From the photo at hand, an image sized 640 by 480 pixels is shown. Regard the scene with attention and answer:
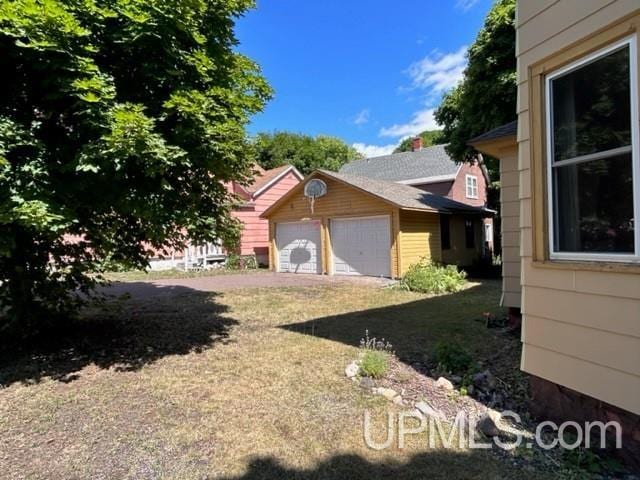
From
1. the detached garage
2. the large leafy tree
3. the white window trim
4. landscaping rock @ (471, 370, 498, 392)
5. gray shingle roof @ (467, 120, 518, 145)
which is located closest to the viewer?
the large leafy tree

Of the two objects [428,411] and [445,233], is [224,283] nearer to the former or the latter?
[445,233]

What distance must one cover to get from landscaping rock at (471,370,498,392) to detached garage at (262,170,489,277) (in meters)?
8.80

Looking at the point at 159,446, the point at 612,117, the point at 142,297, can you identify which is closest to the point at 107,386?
the point at 159,446

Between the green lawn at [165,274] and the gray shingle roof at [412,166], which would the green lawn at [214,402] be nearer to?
the green lawn at [165,274]

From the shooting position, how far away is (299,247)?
15.6 m

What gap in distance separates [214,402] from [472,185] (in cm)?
2430

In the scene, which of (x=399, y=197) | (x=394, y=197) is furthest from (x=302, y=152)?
(x=394, y=197)

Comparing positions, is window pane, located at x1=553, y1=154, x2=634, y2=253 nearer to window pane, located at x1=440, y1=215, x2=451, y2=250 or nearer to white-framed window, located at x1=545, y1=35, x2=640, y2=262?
white-framed window, located at x1=545, y1=35, x2=640, y2=262

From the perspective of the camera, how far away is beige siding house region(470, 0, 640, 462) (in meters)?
2.45

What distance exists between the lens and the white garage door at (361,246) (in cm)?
1327

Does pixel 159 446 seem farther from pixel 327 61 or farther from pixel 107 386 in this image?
pixel 327 61

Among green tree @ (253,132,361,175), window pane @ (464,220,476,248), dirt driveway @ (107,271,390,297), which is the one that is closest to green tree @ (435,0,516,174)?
window pane @ (464,220,476,248)

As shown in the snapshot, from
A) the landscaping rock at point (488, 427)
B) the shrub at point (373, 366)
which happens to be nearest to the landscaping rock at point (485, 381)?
the landscaping rock at point (488, 427)

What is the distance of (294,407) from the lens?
11.4 feet
